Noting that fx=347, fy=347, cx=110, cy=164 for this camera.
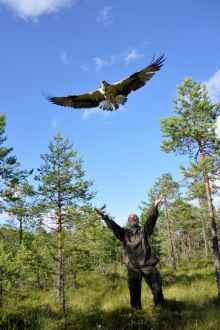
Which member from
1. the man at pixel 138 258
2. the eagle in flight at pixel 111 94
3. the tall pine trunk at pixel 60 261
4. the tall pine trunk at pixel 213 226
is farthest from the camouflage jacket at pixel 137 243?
the tall pine trunk at pixel 60 261

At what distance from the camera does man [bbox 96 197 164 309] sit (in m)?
6.83

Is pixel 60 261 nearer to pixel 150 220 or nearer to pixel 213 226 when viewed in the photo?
pixel 213 226

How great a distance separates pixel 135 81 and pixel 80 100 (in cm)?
201

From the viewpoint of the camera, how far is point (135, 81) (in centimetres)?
1073

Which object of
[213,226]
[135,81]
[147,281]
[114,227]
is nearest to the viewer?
[147,281]

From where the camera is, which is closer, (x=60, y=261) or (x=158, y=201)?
(x=158, y=201)

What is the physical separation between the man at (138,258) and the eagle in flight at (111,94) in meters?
4.52

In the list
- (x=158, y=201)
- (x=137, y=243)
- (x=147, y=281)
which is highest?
(x=158, y=201)

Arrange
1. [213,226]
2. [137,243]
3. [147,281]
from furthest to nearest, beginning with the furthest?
1. [213,226]
2. [137,243]
3. [147,281]

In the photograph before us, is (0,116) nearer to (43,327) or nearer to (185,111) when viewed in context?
(185,111)

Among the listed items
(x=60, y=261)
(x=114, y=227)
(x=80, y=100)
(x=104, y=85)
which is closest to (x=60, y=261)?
(x=60, y=261)

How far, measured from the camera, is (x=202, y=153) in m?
18.6

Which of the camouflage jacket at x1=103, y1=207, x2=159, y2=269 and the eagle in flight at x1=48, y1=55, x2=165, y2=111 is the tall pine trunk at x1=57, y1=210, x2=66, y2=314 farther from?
the camouflage jacket at x1=103, y1=207, x2=159, y2=269

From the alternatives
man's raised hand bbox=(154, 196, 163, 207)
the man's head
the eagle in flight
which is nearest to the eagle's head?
the eagle in flight
